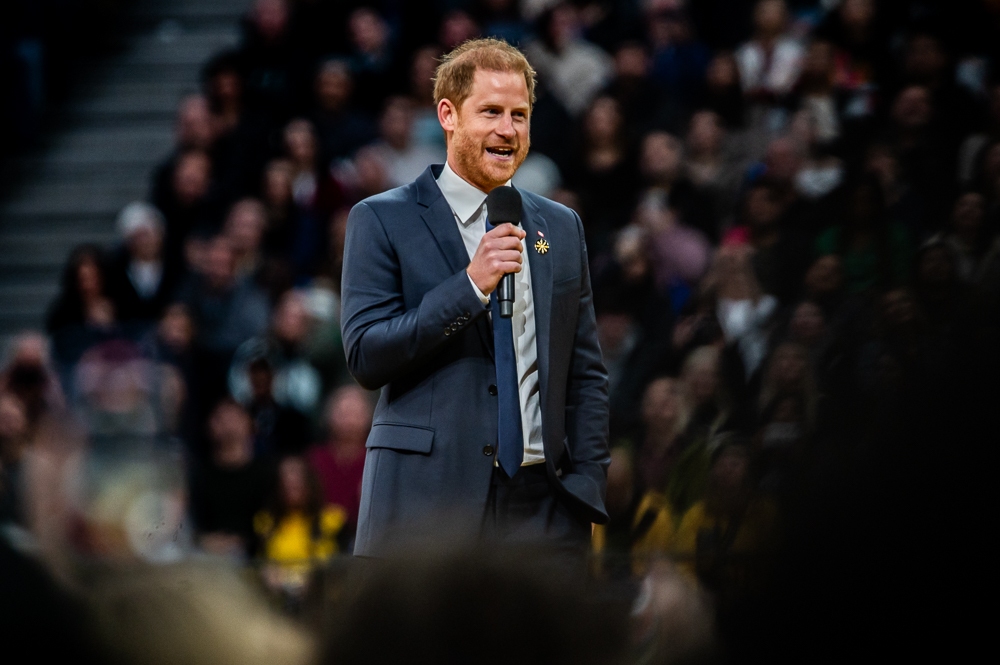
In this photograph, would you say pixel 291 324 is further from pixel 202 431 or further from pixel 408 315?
pixel 408 315

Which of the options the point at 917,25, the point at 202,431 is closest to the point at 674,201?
the point at 917,25

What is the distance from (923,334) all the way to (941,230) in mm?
Result: 1550

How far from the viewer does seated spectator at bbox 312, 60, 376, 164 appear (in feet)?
27.3

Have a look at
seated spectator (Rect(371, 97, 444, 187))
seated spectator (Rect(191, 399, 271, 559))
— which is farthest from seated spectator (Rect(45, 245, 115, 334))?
seated spectator (Rect(371, 97, 444, 187))

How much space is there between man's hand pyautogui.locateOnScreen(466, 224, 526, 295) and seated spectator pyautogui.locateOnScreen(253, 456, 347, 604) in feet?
11.5

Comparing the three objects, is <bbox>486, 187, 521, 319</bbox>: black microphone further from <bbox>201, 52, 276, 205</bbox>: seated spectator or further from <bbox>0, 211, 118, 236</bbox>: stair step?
<bbox>0, 211, 118, 236</bbox>: stair step

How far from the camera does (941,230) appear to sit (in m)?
5.78

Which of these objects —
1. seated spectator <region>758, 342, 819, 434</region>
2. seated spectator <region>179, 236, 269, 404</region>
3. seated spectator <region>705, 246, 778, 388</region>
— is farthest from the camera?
seated spectator <region>179, 236, 269, 404</region>

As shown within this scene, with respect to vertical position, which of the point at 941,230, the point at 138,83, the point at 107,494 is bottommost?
the point at 107,494

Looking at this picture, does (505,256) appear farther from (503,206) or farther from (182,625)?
(182,625)

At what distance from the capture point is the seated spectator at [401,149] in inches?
312

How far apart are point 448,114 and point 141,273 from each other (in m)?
5.55

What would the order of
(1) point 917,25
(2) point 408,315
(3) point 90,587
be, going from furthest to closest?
(1) point 917,25 < (2) point 408,315 < (3) point 90,587

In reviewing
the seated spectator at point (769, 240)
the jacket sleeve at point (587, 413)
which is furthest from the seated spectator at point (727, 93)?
the jacket sleeve at point (587, 413)
